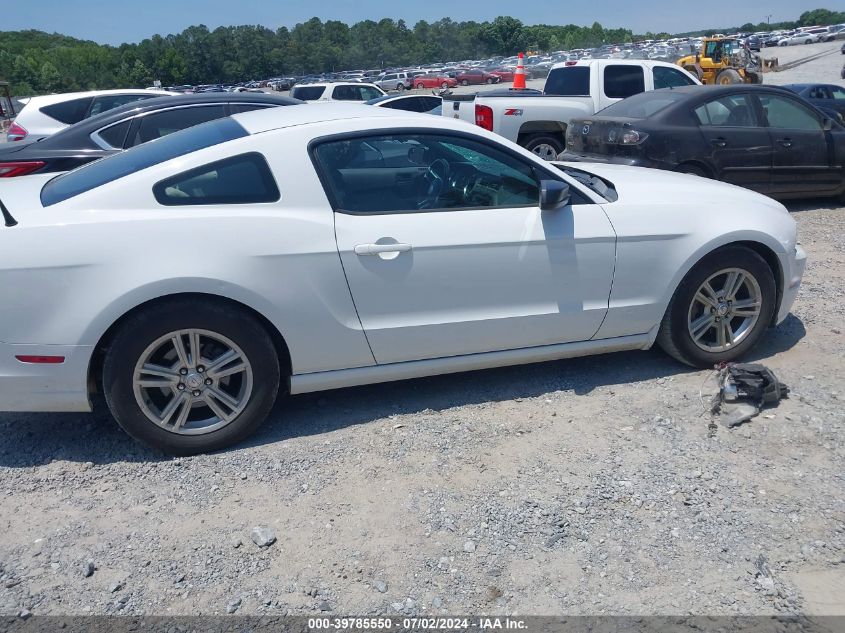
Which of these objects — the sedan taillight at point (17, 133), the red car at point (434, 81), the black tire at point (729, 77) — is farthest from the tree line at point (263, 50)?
the sedan taillight at point (17, 133)

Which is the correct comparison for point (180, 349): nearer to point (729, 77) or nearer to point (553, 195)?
point (553, 195)

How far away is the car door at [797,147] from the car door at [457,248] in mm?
5256

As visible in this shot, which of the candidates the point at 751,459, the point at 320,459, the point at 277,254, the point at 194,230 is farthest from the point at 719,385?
the point at 194,230

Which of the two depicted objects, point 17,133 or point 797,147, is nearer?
point 797,147

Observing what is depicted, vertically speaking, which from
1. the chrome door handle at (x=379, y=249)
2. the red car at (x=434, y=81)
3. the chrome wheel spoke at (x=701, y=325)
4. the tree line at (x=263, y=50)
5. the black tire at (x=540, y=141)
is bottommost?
the chrome wheel spoke at (x=701, y=325)

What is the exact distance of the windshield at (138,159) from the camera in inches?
144

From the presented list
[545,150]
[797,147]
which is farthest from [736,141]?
[545,150]

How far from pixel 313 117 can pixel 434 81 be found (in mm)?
54938

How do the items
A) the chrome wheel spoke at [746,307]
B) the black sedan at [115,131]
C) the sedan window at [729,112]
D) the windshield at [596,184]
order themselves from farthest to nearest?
the sedan window at [729,112], the black sedan at [115,131], the chrome wheel spoke at [746,307], the windshield at [596,184]

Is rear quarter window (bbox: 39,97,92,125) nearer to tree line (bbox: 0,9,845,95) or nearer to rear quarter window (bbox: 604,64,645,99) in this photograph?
rear quarter window (bbox: 604,64,645,99)

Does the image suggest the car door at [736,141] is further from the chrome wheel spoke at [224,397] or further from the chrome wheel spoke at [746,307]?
the chrome wheel spoke at [224,397]

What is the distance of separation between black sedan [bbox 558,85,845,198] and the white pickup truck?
1.90 metres

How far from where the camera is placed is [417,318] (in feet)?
12.4

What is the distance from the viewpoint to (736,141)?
800 centimetres
